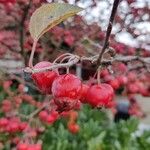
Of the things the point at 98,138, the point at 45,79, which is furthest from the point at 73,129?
the point at 45,79

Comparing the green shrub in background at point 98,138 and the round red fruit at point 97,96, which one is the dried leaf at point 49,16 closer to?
the round red fruit at point 97,96

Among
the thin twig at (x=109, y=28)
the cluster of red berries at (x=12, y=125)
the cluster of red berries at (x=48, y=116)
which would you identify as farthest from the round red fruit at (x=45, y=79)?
the cluster of red berries at (x=48, y=116)

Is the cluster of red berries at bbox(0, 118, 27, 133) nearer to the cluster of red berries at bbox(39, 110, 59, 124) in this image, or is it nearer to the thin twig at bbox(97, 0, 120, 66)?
the cluster of red berries at bbox(39, 110, 59, 124)

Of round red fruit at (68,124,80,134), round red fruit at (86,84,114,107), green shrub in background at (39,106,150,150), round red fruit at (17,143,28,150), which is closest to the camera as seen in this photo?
round red fruit at (86,84,114,107)

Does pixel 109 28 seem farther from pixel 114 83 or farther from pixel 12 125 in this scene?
pixel 114 83

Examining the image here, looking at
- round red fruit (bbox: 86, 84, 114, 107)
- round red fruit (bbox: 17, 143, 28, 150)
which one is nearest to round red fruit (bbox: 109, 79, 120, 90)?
round red fruit (bbox: 17, 143, 28, 150)

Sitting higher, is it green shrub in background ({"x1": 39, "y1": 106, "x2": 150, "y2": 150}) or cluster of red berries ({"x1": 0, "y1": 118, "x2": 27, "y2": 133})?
cluster of red berries ({"x1": 0, "y1": 118, "x2": 27, "y2": 133})

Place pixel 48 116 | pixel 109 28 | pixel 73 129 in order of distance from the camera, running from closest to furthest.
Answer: pixel 109 28, pixel 48 116, pixel 73 129

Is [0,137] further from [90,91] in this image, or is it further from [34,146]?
[90,91]
